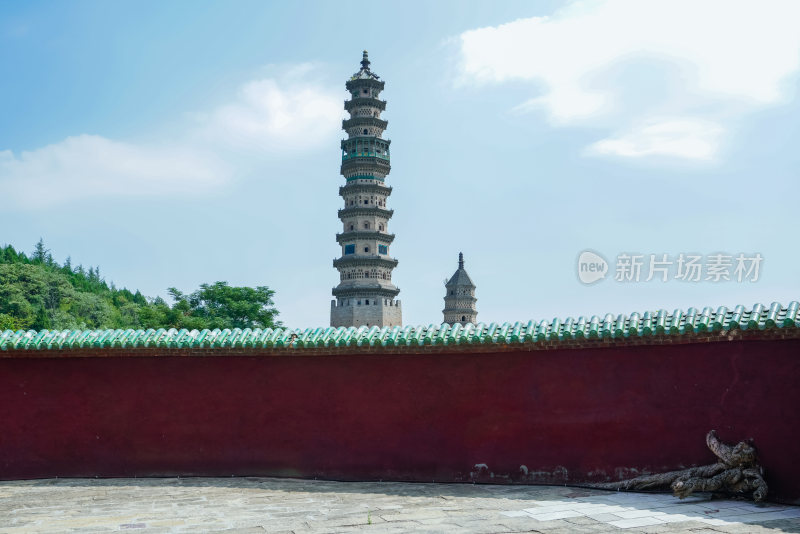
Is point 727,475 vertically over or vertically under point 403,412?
under

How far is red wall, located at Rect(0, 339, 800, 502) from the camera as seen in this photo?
7.15 metres

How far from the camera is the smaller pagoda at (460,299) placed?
42438mm

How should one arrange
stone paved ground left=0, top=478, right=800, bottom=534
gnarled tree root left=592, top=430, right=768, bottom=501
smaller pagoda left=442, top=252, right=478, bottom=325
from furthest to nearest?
smaller pagoda left=442, top=252, right=478, bottom=325, gnarled tree root left=592, top=430, right=768, bottom=501, stone paved ground left=0, top=478, right=800, bottom=534

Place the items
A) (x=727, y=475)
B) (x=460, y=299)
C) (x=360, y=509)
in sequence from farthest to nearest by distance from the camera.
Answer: (x=460, y=299) < (x=727, y=475) < (x=360, y=509)

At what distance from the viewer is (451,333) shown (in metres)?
7.89

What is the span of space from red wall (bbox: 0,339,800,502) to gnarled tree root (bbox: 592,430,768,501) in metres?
0.21

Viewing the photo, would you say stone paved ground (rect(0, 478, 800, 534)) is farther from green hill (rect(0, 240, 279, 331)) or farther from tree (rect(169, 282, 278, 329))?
tree (rect(169, 282, 278, 329))

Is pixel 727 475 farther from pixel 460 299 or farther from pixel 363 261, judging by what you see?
pixel 460 299

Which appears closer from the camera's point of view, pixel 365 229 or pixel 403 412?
pixel 403 412

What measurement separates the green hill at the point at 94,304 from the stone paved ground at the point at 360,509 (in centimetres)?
2130

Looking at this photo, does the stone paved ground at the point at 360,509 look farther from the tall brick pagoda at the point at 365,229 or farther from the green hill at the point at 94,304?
the tall brick pagoda at the point at 365,229

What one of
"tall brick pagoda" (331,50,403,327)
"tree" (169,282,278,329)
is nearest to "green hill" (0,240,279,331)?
"tree" (169,282,278,329)

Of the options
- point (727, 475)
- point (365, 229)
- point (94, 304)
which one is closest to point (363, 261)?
point (365, 229)

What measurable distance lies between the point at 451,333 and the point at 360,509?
2.28m
